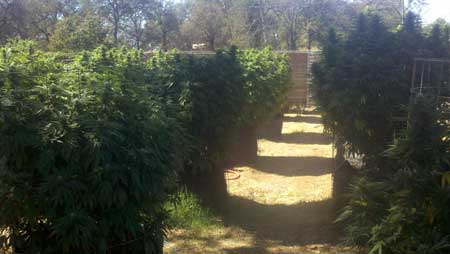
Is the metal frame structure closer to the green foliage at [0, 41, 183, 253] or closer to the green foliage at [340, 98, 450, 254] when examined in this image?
the green foliage at [340, 98, 450, 254]

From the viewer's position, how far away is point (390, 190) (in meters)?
4.30

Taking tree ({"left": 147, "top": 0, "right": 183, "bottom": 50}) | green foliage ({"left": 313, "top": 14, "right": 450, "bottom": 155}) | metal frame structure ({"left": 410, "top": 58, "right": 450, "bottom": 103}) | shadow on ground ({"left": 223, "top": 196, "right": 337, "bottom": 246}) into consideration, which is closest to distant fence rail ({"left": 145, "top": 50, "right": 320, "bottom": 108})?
shadow on ground ({"left": 223, "top": 196, "right": 337, "bottom": 246})

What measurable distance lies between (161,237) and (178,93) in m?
2.38

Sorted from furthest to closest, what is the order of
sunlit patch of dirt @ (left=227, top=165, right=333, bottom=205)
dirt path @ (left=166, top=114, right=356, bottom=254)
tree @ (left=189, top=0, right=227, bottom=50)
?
tree @ (left=189, top=0, right=227, bottom=50), sunlit patch of dirt @ (left=227, top=165, right=333, bottom=205), dirt path @ (left=166, top=114, right=356, bottom=254)

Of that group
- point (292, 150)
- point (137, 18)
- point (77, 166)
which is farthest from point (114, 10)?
point (77, 166)

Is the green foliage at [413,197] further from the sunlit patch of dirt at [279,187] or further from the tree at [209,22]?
the tree at [209,22]

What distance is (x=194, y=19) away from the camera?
29.1 meters

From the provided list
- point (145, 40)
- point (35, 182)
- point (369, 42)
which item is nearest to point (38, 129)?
point (35, 182)

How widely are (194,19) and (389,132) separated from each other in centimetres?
2469

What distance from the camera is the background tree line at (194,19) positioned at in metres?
24.2

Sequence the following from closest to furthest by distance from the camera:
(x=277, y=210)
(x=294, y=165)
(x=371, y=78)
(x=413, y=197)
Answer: (x=413, y=197) < (x=371, y=78) < (x=277, y=210) < (x=294, y=165)

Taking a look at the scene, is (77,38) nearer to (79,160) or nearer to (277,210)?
(277,210)

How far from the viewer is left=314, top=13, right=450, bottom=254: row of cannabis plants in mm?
3943

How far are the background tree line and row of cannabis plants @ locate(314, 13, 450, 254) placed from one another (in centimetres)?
1674
